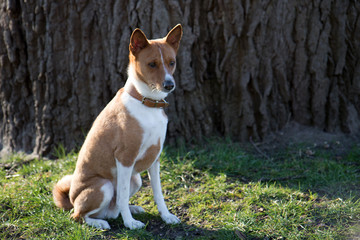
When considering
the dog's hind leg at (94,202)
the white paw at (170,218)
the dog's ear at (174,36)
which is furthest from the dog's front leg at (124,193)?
the dog's ear at (174,36)

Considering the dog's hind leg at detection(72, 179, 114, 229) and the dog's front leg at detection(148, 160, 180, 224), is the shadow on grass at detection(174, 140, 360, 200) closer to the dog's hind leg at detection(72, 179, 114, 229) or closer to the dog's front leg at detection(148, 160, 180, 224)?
the dog's front leg at detection(148, 160, 180, 224)

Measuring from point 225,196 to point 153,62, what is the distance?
1.65 meters

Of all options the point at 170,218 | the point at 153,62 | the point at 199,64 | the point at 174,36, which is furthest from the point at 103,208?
the point at 199,64

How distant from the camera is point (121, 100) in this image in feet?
11.4

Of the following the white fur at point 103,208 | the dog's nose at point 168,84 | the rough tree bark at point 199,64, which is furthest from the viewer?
the rough tree bark at point 199,64

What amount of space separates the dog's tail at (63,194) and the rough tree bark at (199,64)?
125 cm

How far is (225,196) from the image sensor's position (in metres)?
3.96

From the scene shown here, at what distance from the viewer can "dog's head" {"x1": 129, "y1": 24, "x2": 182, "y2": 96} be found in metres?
3.24

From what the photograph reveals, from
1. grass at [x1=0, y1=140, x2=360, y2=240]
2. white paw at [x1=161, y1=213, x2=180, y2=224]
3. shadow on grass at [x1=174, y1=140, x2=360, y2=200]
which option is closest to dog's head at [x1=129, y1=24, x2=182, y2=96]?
white paw at [x1=161, y1=213, x2=180, y2=224]

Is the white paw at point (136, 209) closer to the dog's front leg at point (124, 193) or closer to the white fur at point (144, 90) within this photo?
the dog's front leg at point (124, 193)

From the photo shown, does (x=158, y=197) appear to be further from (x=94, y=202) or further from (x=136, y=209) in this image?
(x=94, y=202)

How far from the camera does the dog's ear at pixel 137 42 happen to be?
3.26 metres

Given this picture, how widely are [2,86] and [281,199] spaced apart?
12.9 feet

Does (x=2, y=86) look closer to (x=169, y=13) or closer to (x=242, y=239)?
(x=169, y=13)
